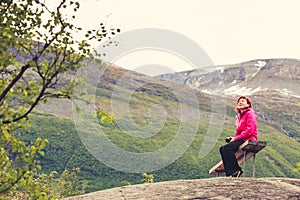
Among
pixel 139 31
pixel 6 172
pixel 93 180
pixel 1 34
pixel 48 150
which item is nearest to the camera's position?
pixel 1 34

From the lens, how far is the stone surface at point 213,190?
577 inches

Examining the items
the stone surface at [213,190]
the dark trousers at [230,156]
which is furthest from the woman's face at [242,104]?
the stone surface at [213,190]

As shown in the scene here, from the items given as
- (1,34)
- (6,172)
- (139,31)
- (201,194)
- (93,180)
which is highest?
(139,31)

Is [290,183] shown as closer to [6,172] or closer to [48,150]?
[6,172]

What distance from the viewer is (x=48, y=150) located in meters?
197

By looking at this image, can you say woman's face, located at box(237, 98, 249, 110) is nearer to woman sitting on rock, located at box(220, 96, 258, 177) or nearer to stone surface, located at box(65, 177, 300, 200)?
woman sitting on rock, located at box(220, 96, 258, 177)

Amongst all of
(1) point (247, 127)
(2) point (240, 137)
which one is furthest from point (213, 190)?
(1) point (247, 127)

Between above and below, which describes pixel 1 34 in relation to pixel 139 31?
below

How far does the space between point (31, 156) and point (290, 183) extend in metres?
8.45

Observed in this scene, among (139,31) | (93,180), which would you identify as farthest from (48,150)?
(139,31)

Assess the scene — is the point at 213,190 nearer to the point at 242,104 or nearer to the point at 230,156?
the point at 230,156

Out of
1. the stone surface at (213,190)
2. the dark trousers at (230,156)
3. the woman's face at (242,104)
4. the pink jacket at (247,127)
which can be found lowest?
the stone surface at (213,190)

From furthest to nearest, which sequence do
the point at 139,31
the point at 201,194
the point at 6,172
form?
1. the point at 139,31
2. the point at 201,194
3. the point at 6,172

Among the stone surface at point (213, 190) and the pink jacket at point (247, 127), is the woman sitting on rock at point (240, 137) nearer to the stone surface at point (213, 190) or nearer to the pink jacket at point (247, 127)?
the pink jacket at point (247, 127)
